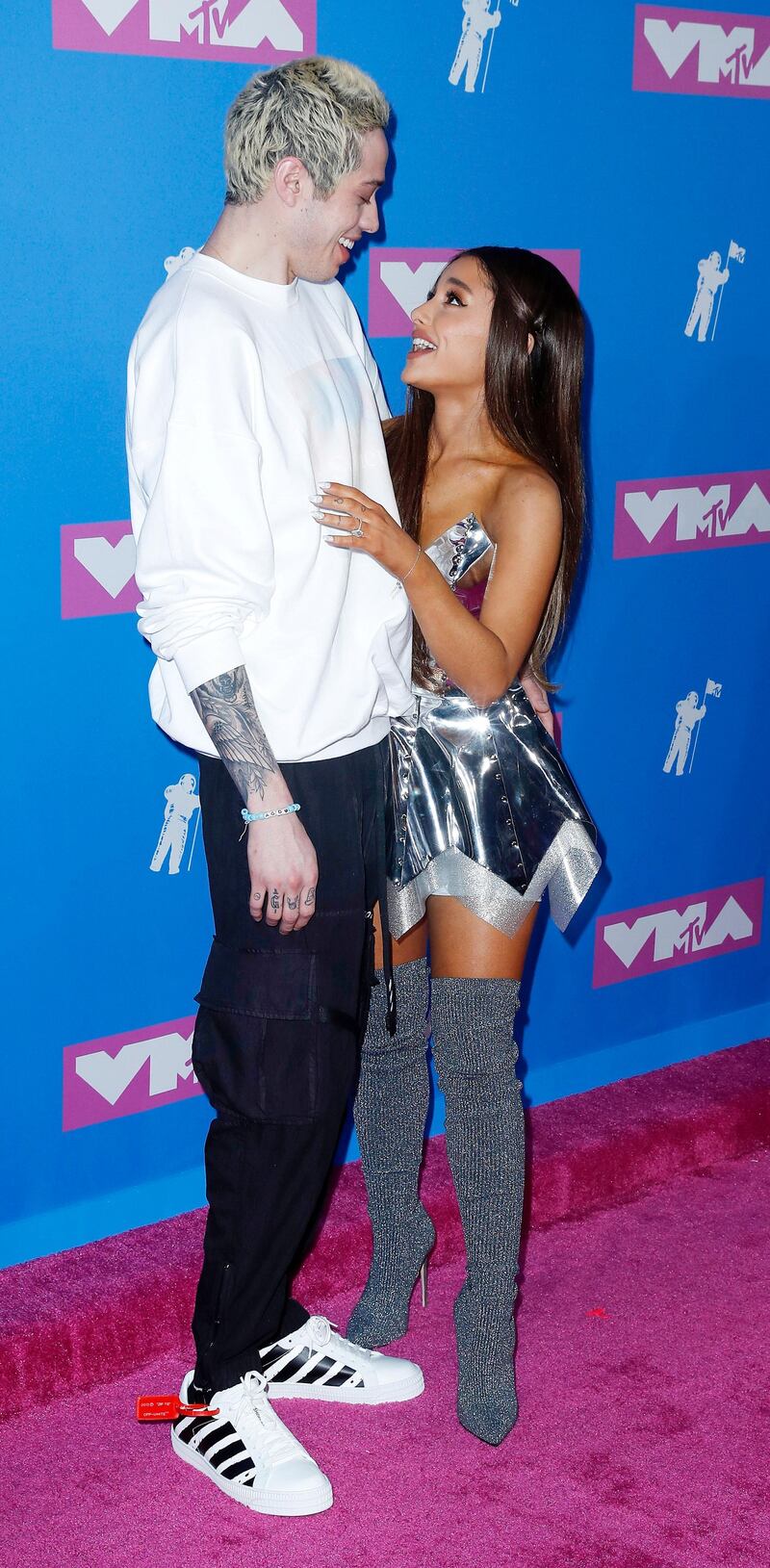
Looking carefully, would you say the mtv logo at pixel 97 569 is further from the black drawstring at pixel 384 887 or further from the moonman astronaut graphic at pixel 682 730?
the moonman astronaut graphic at pixel 682 730

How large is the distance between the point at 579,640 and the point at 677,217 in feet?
2.30

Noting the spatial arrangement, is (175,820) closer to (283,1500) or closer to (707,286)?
(283,1500)

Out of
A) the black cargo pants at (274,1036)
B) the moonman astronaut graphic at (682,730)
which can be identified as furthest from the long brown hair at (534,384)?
the moonman astronaut graphic at (682,730)

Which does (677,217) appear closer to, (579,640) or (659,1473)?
(579,640)

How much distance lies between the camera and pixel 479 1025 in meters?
2.04

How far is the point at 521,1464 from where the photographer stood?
202 centimetres

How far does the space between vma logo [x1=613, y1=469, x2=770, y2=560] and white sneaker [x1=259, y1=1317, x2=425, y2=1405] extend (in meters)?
1.35

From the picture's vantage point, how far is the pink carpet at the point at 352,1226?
2170 millimetres

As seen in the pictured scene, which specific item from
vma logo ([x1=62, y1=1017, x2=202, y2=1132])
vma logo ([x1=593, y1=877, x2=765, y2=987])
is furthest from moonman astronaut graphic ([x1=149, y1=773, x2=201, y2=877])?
vma logo ([x1=593, y1=877, x2=765, y2=987])

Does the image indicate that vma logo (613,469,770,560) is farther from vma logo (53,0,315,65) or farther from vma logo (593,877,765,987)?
vma logo (53,0,315,65)

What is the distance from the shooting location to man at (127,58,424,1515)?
5.43ft

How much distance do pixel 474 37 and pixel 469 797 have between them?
1.14 meters

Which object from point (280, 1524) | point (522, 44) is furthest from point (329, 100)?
point (280, 1524)

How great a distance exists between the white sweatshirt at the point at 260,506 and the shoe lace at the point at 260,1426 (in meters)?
0.78
